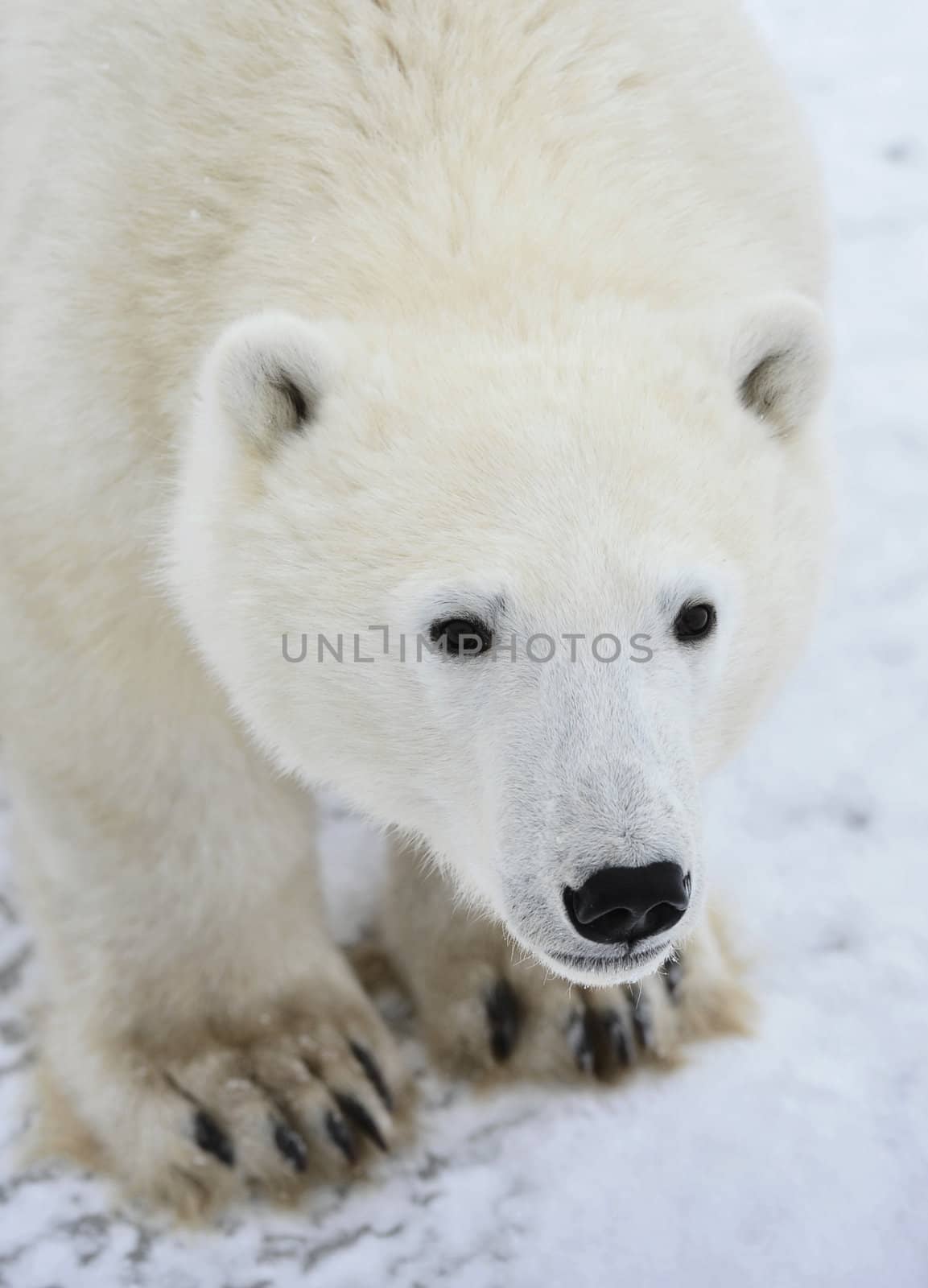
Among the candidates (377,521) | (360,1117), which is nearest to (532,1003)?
(360,1117)

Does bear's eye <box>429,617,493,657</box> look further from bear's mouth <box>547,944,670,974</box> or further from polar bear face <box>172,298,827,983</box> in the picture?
bear's mouth <box>547,944,670,974</box>

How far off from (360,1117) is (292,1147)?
5.6 inches

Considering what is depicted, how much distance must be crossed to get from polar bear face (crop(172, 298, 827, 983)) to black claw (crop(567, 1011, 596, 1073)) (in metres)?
0.77

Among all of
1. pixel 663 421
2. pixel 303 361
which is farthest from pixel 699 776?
pixel 303 361

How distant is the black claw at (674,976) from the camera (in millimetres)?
3000

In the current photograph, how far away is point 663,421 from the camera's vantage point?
2.08 m

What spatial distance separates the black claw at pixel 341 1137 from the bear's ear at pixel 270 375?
4.44ft

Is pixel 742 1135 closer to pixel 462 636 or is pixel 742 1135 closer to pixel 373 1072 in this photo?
pixel 373 1072

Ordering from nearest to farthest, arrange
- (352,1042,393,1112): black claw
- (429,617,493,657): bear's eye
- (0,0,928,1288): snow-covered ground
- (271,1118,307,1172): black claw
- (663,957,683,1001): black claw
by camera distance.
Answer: (429,617,493,657): bear's eye → (0,0,928,1288): snow-covered ground → (271,1118,307,1172): black claw → (352,1042,393,1112): black claw → (663,957,683,1001): black claw

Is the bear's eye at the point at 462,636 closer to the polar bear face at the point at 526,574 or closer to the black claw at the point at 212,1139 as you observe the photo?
the polar bear face at the point at 526,574

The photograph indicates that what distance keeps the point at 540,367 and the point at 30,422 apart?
975 millimetres

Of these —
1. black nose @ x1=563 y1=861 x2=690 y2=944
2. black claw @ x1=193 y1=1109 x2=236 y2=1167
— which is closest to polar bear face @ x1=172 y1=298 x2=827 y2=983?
black nose @ x1=563 y1=861 x2=690 y2=944

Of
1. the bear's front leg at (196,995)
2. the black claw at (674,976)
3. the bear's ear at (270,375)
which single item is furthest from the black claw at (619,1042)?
the bear's ear at (270,375)

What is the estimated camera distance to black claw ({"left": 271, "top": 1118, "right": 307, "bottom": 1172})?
9.11 ft
